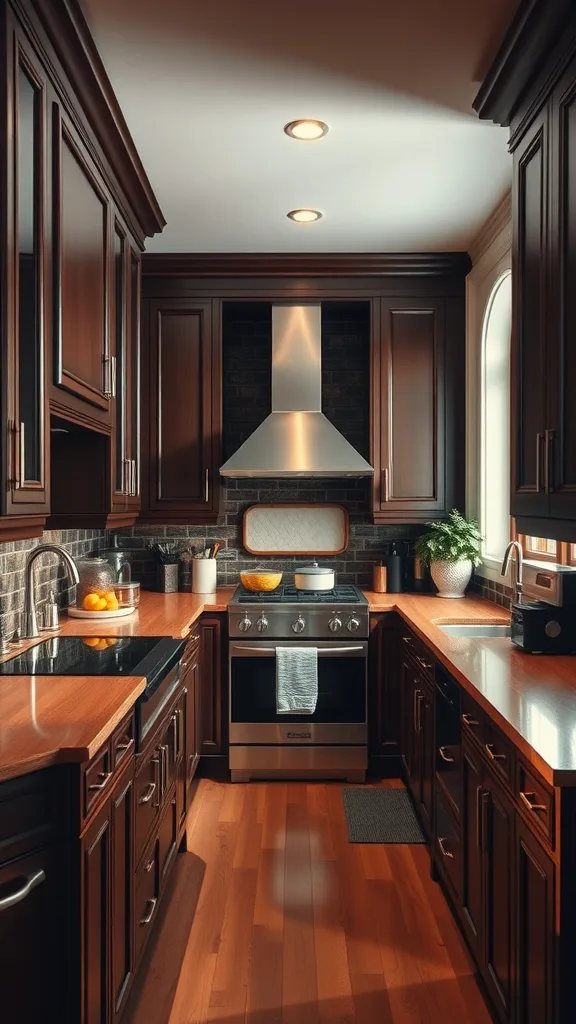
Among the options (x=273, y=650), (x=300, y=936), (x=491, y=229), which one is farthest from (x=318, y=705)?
(x=491, y=229)

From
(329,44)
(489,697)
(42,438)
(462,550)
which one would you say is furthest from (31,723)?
(462,550)

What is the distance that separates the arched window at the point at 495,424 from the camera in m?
3.78

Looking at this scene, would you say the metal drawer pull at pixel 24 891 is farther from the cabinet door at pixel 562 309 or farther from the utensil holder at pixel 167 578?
the utensil holder at pixel 167 578

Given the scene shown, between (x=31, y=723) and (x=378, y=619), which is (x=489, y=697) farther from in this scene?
(x=378, y=619)

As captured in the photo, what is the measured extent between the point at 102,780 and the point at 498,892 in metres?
1.02

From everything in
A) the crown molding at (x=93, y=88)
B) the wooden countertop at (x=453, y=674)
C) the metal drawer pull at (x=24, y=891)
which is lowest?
the metal drawer pull at (x=24, y=891)

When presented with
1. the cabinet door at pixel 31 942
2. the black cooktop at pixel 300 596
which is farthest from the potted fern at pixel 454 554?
the cabinet door at pixel 31 942

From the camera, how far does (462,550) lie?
398 cm

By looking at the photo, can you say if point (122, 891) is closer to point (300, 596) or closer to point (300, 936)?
point (300, 936)

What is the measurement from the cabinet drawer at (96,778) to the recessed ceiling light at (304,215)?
102 inches

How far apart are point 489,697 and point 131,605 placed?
2.00 metres

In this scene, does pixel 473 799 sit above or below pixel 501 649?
below

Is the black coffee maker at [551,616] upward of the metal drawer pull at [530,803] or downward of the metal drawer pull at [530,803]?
upward

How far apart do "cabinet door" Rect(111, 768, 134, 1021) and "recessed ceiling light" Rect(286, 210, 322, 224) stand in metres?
2.55
